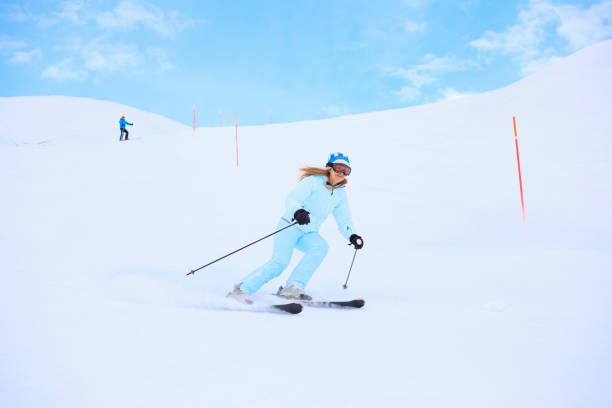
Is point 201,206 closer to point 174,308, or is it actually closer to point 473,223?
point 174,308

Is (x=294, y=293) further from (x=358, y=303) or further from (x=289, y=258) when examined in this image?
(x=358, y=303)

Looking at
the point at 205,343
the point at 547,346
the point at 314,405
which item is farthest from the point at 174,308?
the point at 547,346

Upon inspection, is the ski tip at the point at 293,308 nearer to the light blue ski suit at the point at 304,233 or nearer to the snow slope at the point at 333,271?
the snow slope at the point at 333,271

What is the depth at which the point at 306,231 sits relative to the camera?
3.71 metres

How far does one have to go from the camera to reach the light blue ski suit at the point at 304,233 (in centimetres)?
355

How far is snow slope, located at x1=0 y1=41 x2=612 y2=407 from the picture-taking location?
1.83 m

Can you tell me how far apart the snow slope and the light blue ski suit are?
1.53ft

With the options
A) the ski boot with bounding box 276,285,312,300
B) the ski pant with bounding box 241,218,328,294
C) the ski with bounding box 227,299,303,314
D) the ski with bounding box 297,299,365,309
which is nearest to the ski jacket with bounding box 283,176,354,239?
the ski pant with bounding box 241,218,328,294

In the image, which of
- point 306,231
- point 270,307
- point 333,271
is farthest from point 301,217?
point 333,271

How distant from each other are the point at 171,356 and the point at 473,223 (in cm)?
507

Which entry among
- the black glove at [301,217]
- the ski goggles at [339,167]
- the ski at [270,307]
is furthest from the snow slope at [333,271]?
the ski goggles at [339,167]

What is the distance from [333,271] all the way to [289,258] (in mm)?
1332

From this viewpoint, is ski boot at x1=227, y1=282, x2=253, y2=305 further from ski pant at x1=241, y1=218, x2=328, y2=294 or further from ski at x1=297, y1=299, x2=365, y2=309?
ski at x1=297, y1=299, x2=365, y2=309

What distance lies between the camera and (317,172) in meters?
3.78
